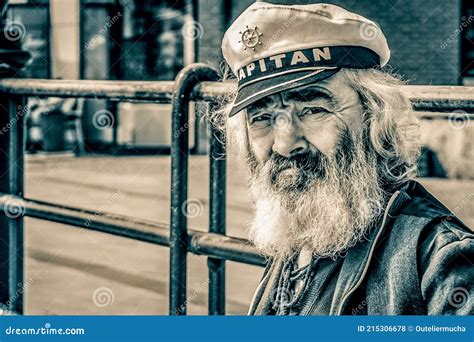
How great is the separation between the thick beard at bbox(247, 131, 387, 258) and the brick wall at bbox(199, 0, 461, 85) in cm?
1149

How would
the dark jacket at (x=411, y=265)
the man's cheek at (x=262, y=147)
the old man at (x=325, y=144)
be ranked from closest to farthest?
the dark jacket at (x=411, y=265) < the old man at (x=325, y=144) < the man's cheek at (x=262, y=147)

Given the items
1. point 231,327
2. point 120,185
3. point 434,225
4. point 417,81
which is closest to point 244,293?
point 231,327

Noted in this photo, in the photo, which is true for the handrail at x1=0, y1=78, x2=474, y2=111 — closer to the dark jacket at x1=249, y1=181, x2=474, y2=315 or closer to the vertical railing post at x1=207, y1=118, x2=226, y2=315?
the vertical railing post at x1=207, y1=118, x2=226, y2=315

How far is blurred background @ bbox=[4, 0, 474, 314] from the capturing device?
8789 mm

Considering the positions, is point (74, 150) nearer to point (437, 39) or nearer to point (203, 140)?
point (203, 140)

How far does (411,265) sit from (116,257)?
4.89 metres

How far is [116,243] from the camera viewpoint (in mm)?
6891

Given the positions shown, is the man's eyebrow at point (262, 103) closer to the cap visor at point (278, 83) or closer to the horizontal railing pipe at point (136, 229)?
the cap visor at point (278, 83)

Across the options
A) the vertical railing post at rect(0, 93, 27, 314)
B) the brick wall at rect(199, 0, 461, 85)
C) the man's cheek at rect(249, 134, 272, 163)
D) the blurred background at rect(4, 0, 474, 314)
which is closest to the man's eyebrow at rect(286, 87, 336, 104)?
the man's cheek at rect(249, 134, 272, 163)

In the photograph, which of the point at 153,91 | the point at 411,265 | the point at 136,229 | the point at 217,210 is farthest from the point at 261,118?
the point at 136,229

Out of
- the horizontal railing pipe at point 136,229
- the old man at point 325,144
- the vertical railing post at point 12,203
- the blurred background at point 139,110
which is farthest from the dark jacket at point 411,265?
the blurred background at point 139,110

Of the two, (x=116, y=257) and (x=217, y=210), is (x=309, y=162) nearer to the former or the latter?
(x=217, y=210)

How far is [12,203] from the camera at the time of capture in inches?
139

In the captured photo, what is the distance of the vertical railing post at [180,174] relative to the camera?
2.69 meters
